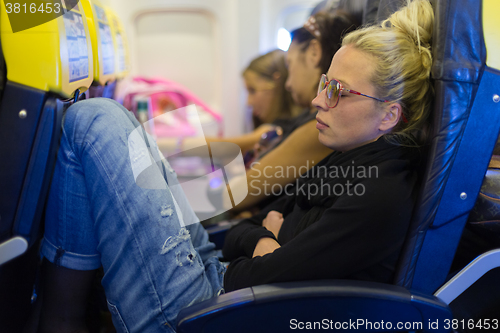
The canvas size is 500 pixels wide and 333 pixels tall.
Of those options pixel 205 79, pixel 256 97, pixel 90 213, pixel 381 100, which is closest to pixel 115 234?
pixel 90 213

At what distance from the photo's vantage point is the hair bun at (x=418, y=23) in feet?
2.72

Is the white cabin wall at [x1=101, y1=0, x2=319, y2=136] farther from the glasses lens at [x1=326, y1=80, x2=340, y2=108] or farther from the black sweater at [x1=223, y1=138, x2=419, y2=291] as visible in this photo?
the black sweater at [x1=223, y1=138, x2=419, y2=291]

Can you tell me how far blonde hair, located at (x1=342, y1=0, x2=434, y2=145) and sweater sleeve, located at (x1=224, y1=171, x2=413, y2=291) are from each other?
0.17 m

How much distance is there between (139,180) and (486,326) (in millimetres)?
1033

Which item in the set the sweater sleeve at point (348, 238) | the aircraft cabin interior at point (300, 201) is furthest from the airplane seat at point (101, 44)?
the sweater sleeve at point (348, 238)

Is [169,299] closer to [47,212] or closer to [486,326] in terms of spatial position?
[47,212]

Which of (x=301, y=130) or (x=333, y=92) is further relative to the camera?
(x=301, y=130)

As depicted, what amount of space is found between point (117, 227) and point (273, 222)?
460 millimetres

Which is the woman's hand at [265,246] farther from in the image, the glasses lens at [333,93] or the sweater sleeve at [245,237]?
the glasses lens at [333,93]

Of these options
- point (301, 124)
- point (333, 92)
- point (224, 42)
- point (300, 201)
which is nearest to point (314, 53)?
point (301, 124)

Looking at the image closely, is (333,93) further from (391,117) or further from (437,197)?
(437,197)

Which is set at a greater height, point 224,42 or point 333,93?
point 333,93

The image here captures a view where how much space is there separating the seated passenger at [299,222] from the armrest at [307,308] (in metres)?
0.05

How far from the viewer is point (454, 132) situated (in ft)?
2.60
